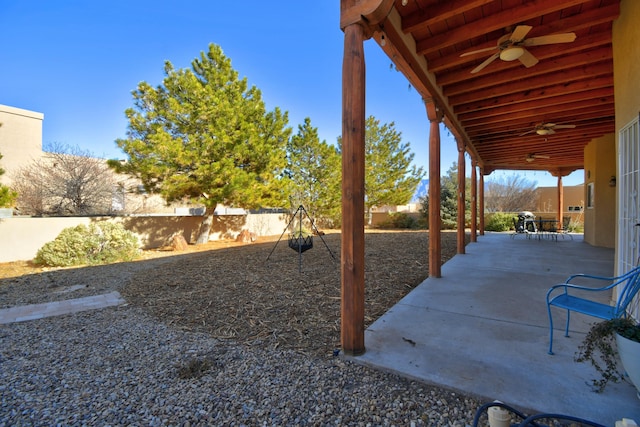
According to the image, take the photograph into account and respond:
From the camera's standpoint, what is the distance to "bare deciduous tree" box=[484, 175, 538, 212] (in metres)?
19.0

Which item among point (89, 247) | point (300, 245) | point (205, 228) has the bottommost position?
point (89, 247)

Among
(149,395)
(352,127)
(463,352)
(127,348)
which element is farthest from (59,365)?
(463,352)

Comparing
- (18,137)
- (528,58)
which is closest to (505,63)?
(528,58)

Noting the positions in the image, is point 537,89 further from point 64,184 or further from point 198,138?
point 64,184

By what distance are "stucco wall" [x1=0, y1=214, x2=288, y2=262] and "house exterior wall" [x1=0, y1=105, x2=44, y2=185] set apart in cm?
508

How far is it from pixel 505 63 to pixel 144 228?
9501 millimetres

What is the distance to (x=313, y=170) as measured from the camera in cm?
1377

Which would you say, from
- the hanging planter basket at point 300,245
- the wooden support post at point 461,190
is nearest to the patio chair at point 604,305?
the hanging planter basket at point 300,245

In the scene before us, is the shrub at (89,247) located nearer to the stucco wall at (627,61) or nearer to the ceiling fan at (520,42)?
the ceiling fan at (520,42)

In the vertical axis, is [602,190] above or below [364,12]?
below

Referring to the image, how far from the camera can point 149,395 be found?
1821mm

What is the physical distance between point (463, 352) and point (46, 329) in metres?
3.92

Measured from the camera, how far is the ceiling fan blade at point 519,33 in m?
2.88

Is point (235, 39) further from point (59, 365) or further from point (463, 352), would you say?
point (463, 352)
